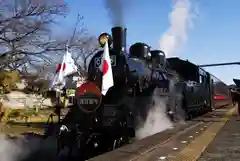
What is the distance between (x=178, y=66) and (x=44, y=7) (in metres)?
9.37

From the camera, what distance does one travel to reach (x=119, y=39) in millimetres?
10555

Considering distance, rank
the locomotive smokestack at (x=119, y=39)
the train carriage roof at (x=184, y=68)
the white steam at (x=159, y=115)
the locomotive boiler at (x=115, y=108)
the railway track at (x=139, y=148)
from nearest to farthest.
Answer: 1. the railway track at (x=139, y=148)
2. the locomotive boiler at (x=115, y=108)
3. the white steam at (x=159, y=115)
4. the locomotive smokestack at (x=119, y=39)
5. the train carriage roof at (x=184, y=68)

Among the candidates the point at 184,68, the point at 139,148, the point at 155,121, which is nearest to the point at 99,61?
the point at 155,121

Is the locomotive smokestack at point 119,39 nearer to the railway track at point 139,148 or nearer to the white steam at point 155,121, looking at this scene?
the white steam at point 155,121

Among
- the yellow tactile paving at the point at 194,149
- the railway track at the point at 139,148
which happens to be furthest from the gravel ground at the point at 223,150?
the railway track at the point at 139,148

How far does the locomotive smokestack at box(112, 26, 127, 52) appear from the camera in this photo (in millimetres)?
10523

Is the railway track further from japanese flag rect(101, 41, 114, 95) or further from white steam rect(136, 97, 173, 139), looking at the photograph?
japanese flag rect(101, 41, 114, 95)

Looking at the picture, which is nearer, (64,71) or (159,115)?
(64,71)

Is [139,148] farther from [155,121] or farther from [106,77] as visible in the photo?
[155,121]

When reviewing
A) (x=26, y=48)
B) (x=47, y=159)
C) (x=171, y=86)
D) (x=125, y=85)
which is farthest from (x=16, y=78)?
(x=26, y=48)

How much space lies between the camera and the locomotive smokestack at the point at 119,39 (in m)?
10.5

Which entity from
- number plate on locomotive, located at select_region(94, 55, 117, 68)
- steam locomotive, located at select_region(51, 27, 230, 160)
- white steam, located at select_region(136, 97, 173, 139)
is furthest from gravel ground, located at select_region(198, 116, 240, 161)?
number plate on locomotive, located at select_region(94, 55, 117, 68)

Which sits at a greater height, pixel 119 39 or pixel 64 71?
pixel 119 39

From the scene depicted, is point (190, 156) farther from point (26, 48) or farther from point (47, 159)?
point (26, 48)
